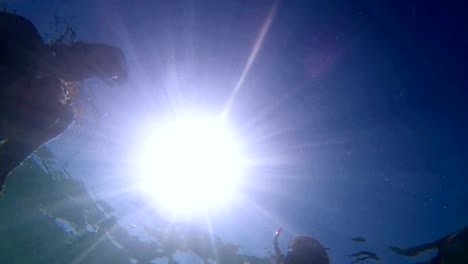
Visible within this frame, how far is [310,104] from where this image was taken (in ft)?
35.6

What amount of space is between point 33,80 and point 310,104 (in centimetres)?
859

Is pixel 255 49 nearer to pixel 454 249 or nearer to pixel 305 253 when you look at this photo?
pixel 305 253

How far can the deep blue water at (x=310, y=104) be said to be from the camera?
9227 mm

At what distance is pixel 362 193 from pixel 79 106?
39.8ft

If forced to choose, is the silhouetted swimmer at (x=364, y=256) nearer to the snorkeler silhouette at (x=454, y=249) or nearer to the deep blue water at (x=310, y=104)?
the deep blue water at (x=310, y=104)

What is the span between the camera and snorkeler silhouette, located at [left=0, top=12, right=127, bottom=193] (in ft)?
18.7

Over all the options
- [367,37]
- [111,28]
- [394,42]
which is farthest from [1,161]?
[394,42]

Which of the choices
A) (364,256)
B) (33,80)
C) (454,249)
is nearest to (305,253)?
(454,249)

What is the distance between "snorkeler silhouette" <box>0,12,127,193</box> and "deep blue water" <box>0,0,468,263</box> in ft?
10.1

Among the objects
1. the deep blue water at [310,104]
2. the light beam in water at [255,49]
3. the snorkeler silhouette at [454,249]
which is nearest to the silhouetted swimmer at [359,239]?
the deep blue water at [310,104]

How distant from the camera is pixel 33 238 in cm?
2109

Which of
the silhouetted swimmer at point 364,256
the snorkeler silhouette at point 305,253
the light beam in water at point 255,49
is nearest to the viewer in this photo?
→ the snorkeler silhouette at point 305,253

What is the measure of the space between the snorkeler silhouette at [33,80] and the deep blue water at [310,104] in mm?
3065

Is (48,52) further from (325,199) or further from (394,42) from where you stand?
(325,199)
